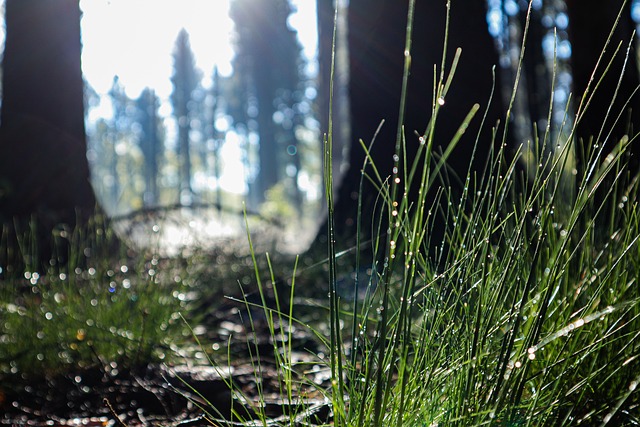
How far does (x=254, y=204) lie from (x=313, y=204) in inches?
208

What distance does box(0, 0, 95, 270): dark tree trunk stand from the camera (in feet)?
14.2

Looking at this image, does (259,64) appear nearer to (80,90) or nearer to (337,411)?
(80,90)

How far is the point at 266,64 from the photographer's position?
A: 130 feet

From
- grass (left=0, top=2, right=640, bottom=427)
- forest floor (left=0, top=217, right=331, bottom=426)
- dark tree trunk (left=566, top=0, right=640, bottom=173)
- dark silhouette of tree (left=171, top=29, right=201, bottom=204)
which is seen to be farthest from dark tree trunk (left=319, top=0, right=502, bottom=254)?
dark silhouette of tree (left=171, top=29, right=201, bottom=204)

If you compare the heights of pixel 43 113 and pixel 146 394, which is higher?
pixel 43 113

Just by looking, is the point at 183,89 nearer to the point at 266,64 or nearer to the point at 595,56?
the point at 266,64

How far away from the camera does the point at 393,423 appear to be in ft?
2.78

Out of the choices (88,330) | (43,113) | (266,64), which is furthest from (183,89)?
(88,330)

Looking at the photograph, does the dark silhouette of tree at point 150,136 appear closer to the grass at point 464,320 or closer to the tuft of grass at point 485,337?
the grass at point 464,320

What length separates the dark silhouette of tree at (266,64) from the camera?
3762 centimetres

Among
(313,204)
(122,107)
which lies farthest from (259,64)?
(122,107)

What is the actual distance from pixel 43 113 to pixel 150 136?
5144 cm

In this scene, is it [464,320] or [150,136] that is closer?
[464,320]

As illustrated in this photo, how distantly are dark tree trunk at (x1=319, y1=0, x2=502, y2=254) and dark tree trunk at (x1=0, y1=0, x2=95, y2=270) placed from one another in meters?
2.10
